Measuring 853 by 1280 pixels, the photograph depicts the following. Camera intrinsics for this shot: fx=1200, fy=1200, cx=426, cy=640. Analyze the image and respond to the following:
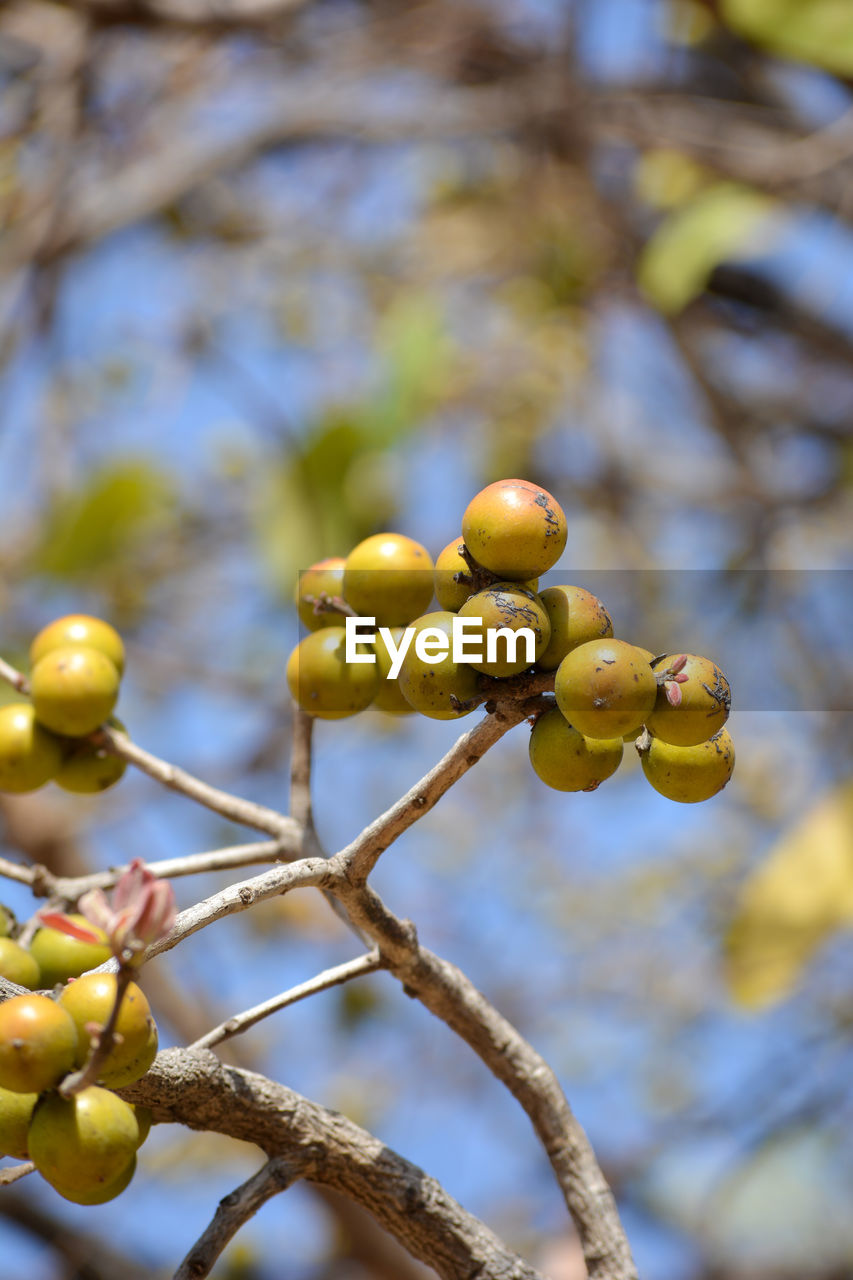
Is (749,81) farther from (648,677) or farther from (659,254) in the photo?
(648,677)

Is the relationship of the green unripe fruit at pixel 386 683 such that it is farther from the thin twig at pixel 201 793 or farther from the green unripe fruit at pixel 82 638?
the green unripe fruit at pixel 82 638

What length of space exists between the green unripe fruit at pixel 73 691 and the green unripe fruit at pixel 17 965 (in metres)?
0.19

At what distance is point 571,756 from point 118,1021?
0.26 metres

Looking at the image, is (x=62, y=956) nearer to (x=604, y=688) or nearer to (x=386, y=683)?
(x=386, y=683)

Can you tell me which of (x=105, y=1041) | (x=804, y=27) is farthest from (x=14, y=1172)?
(x=804, y=27)

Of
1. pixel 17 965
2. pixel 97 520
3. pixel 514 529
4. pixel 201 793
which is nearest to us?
pixel 514 529

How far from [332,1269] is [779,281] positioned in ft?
8.55

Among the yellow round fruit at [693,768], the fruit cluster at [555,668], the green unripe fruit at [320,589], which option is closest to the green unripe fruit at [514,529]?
the fruit cluster at [555,668]

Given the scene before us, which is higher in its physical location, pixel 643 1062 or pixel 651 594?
pixel 651 594

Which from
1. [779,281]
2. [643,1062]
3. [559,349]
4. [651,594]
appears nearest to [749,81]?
[779,281]

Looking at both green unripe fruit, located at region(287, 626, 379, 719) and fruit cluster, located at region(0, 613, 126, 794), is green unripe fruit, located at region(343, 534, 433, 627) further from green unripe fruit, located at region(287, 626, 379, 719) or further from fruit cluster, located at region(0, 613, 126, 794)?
fruit cluster, located at region(0, 613, 126, 794)

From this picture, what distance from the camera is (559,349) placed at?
371 cm

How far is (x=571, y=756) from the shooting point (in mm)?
625

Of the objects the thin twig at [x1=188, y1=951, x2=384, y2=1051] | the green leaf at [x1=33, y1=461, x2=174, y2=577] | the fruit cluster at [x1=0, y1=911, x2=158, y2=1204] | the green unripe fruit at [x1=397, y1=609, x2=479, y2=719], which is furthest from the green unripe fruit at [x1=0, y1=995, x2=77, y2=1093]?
the green leaf at [x1=33, y1=461, x2=174, y2=577]
